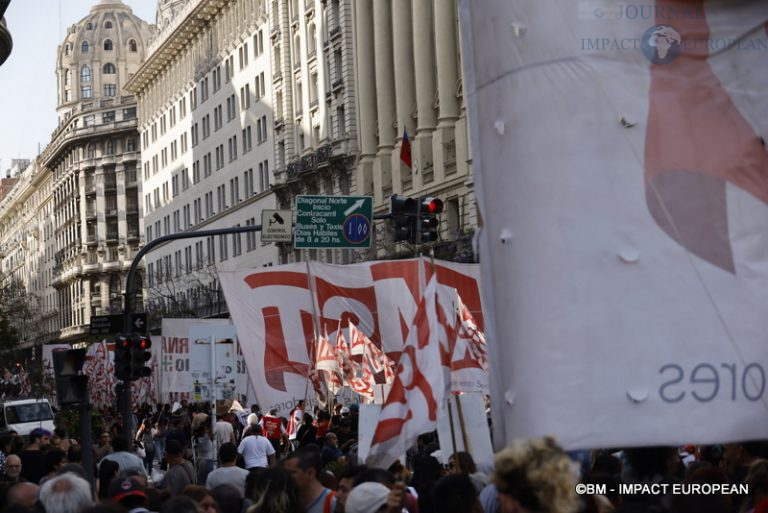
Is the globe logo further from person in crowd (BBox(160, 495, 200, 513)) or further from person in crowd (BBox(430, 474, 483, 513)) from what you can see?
person in crowd (BBox(160, 495, 200, 513))

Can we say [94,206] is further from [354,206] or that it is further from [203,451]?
[203,451]

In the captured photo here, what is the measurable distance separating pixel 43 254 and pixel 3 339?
104276 millimetres

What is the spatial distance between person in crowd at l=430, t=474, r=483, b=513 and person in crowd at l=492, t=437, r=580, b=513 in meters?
1.93

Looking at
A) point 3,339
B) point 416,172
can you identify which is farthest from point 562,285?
point 3,339

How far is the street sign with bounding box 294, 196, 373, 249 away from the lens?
28953 millimetres

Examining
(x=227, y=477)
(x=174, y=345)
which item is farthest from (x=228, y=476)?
(x=174, y=345)

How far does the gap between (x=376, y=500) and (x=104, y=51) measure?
178 metres

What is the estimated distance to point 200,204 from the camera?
9956cm

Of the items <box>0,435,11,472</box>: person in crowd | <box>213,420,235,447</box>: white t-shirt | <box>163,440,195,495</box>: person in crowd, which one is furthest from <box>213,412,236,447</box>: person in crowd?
<box>163,440,195,495</box>: person in crowd

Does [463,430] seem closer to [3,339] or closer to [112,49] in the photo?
[3,339]

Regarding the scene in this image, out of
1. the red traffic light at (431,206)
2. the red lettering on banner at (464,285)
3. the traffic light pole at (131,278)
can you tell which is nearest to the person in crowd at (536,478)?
the red lettering on banner at (464,285)

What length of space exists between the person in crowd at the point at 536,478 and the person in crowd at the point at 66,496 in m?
3.71

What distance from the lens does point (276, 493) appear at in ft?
26.3

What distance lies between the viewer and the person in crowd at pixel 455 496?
6891 mm
